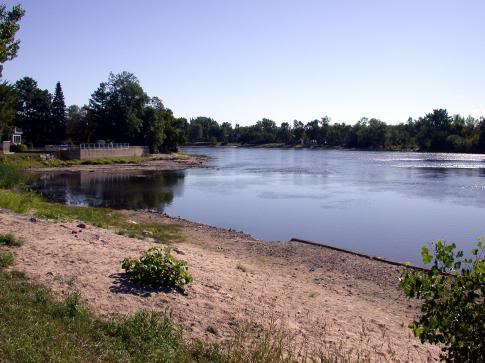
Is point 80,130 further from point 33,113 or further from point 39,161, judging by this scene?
point 39,161

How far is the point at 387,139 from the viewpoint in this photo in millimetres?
182750

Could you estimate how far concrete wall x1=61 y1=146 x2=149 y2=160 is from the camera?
76.2 metres

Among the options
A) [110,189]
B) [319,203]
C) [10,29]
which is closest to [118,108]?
[110,189]

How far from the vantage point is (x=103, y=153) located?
269 feet

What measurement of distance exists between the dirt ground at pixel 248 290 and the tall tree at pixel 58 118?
276ft

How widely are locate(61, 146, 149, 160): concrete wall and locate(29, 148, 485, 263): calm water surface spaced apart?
15433 mm

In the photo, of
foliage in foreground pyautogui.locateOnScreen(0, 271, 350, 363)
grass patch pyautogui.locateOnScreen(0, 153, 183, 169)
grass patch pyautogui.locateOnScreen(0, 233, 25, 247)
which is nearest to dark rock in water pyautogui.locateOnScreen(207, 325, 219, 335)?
foliage in foreground pyautogui.locateOnScreen(0, 271, 350, 363)

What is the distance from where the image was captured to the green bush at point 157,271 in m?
10.2

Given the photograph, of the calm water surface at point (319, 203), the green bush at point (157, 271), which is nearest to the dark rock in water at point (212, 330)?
the green bush at point (157, 271)

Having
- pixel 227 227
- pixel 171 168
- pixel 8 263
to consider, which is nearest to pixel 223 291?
pixel 8 263

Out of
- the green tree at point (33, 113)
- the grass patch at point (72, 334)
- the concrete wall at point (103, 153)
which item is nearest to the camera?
the grass patch at point (72, 334)

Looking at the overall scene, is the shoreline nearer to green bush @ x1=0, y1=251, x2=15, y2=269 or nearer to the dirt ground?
the dirt ground

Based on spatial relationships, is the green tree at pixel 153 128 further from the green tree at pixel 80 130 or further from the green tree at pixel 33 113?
the green tree at pixel 33 113

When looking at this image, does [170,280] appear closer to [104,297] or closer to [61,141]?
[104,297]
